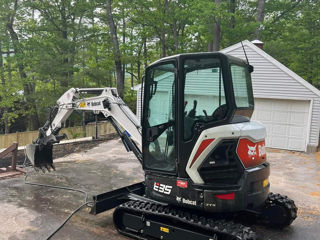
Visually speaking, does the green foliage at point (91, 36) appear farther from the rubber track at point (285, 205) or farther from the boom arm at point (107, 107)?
the rubber track at point (285, 205)

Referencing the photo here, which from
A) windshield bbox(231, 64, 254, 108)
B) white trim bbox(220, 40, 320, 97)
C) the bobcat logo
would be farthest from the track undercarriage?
white trim bbox(220, 40, 320, 97)

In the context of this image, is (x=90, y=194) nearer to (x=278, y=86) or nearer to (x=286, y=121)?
(x=286, y=121)

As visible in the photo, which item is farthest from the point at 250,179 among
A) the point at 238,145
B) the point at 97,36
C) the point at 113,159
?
the point at 97,36

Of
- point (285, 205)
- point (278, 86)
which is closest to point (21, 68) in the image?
point (278, 86)

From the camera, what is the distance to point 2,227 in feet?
16.1

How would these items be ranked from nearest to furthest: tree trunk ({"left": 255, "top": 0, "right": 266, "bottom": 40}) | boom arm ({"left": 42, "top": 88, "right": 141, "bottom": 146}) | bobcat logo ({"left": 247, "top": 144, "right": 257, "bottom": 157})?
bobcat logo ({"left": 247, "top": 144, "right": 257, "bottom": 157}) → boom arm ({"left": 42, "top": 88, "right": 141, "bottom": 146}) → tree trunk ({"left": 255, "top": 0, "right": 266, "bottom": 40})

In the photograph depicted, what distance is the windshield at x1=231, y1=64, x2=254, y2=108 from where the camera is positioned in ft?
13.2

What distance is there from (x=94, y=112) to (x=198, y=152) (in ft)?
9.64

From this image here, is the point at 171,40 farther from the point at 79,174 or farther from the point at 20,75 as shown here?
the point at 79,174

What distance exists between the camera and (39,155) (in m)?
7.10

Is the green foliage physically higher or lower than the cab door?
higher

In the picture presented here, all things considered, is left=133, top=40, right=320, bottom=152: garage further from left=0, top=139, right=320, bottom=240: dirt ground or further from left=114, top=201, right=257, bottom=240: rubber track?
left=114, top=201, right=257, bottom=240: rubber track

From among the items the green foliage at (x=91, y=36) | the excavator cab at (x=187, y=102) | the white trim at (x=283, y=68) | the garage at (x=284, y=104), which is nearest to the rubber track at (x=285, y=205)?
the excavator cab at (x=187, y=102)

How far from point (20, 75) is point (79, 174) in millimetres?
15891
